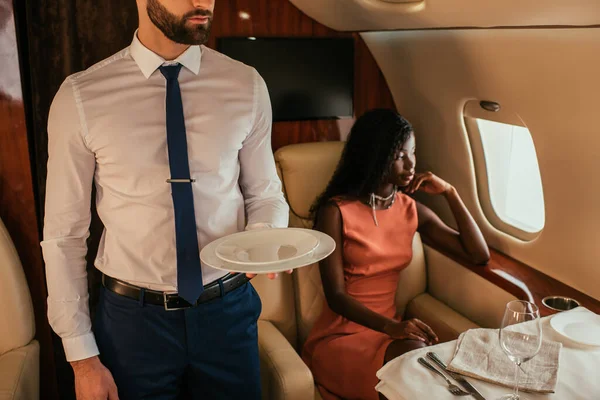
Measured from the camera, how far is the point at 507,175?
3113mm

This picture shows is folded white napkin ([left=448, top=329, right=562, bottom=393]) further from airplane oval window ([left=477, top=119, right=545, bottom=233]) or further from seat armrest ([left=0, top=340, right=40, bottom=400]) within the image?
seat armrest ([left=0, top=340, right=40, bottom=400])

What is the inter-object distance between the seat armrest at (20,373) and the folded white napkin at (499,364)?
1.48 metres

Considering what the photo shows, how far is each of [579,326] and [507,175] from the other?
1.31m

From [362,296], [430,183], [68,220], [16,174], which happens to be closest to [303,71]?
[430,183]

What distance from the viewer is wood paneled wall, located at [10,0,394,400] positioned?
95.4 inches

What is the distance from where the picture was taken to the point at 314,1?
8.58 feet

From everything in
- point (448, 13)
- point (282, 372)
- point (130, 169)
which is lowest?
point (282, 372)

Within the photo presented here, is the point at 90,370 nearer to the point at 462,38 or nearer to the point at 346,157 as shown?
the point at 346,157

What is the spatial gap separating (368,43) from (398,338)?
5.38 ft

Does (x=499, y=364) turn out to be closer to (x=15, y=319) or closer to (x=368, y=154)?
(x=368, y=154)

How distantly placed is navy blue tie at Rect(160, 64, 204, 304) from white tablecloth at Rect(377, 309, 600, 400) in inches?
25.0

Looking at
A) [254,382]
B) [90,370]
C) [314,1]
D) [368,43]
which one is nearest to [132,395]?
[90,370]

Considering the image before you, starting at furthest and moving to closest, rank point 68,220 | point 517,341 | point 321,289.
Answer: point 321,289 → point 68,220 → point 517,341

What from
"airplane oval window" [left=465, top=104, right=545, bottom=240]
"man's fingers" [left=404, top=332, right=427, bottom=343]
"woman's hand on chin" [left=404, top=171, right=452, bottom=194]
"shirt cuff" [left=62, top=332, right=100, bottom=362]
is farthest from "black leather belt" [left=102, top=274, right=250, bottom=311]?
"airplane oval window" [left=465, top=104, right=545, bottom=240]
